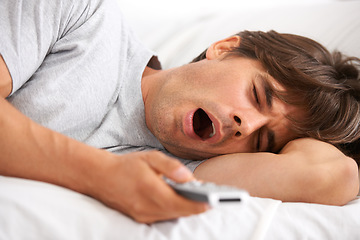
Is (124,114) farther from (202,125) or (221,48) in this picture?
(221,48)

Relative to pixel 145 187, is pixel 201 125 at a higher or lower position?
lower

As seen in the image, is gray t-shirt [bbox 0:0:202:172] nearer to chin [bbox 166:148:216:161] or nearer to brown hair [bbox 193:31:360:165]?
chin [bbox 166:148:216:161]

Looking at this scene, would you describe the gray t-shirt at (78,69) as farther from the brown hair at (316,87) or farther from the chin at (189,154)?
the brown hair at (316,87)

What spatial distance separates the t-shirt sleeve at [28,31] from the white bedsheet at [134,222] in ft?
0.86

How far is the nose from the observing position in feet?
2.85

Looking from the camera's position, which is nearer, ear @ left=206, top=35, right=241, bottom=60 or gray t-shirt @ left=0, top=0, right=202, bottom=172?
gray t-shirt @ left=0, top=0, right=202, bottom=172

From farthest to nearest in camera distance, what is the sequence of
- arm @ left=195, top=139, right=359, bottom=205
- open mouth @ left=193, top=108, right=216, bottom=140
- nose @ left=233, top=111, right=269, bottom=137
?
open mouth @ left=193, top=108, right=216, bottom=140, nose @ left=233, top=111, right=269, bottom=137, arm @ left=195, top=139, right=359, bottom=205

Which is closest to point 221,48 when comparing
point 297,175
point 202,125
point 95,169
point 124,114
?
point 202,125

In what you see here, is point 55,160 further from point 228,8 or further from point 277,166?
point 228,8

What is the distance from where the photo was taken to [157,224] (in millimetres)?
588

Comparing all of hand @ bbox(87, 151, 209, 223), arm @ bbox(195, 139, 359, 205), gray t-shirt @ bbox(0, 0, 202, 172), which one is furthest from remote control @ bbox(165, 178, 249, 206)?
gray t-shirt @ bbox(0, 0, 202, 172)

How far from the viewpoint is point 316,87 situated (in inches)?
36.9

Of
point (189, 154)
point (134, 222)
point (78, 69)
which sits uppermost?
point (78, 69)

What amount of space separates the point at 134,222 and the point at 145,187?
75mm
